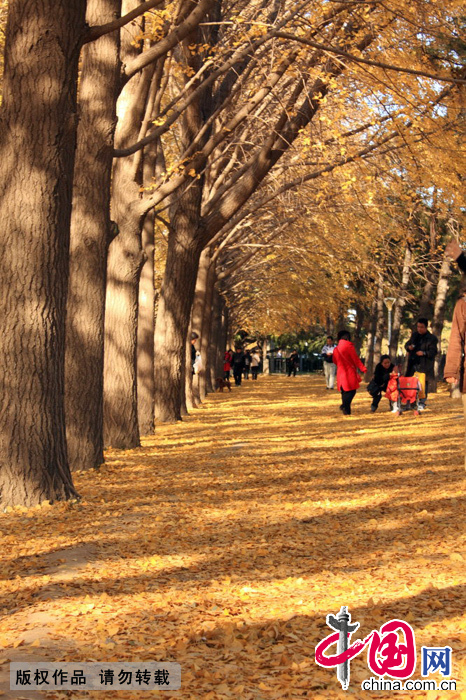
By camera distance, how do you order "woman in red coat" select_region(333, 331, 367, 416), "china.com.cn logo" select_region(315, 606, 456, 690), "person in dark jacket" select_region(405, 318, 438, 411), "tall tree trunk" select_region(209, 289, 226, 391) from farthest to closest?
"tall tree trunk" select_region(209, 289, 226, 391) < "person in dark jacket" select_region(405, 318, 438, 411) < "woman in red coat" select_region(333, 331, 367, 416) < "china.com.cn logo" select_region(315, 606, 456, 690)

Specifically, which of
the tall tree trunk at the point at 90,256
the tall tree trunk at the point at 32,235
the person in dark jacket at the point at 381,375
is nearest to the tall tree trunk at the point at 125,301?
the tall tree trunk at the point at 90,256

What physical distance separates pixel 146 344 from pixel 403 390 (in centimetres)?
573

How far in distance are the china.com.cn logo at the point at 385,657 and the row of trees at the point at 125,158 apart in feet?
16.2

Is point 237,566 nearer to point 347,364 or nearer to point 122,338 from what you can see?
point 122,338

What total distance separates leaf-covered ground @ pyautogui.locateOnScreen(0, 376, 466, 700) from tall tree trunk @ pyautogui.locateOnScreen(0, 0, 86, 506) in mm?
590

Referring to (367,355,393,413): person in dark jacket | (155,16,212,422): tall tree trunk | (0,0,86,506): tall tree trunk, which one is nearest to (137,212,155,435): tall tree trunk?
(155,16,212,422): tall tree trunk

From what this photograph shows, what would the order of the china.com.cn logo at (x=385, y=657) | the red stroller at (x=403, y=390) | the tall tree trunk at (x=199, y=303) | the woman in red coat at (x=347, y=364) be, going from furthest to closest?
1. the tall tree trunk at (x=199, y=303)
2. the red stroller at (x=403, y=390)
3. the woman in red coat at (x=347, y=364)
4. the china.com.cn logo at (x=385, y=657)

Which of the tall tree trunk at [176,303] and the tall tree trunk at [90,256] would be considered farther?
the tall tree trunk at [176,303]

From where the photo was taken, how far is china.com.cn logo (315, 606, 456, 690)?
169 inches

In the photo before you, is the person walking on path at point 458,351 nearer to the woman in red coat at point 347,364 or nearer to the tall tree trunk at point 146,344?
the tall tree trunk at point 146,344

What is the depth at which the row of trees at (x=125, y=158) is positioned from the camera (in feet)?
30.3

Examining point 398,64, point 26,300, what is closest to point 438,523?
point 26,300

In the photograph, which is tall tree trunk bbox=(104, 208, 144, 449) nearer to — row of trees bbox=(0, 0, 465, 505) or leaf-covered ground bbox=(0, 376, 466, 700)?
row of trees bbox=(0, 0, 465, 505)

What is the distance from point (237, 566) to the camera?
6.95 m
